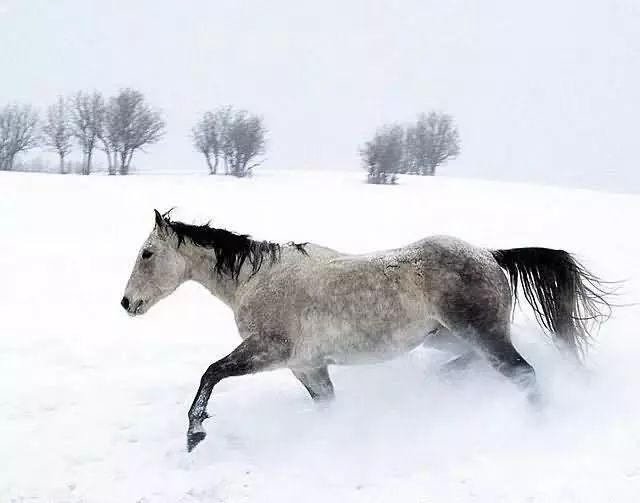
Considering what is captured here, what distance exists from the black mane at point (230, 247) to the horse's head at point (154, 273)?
0.46 feet

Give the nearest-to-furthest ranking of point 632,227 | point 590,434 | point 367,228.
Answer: point 590,434 → point 632,227 → point 367,228

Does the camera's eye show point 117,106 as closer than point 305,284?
No

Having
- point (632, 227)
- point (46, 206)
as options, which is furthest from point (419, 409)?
point (46, 206)

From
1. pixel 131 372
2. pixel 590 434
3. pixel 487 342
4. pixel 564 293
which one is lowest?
pixel 131 372

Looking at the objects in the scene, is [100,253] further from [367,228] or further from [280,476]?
[280,476]

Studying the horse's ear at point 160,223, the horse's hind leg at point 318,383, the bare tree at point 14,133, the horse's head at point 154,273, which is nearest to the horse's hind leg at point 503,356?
the horse's hind leg at point 318,383

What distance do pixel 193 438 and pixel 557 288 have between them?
3.38 m

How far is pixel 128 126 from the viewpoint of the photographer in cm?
5341

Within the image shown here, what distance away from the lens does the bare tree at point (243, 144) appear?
178ft

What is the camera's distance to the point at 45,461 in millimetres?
4156

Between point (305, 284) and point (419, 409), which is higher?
point (305, 284)

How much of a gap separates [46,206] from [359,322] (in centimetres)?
2156


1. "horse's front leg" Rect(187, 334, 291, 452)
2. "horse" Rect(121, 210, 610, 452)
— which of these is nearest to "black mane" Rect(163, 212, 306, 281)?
"horse" Rect(121, 210, 610, 452)

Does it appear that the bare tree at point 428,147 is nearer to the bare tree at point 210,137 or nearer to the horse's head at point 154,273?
the bare tree at point 210,137
